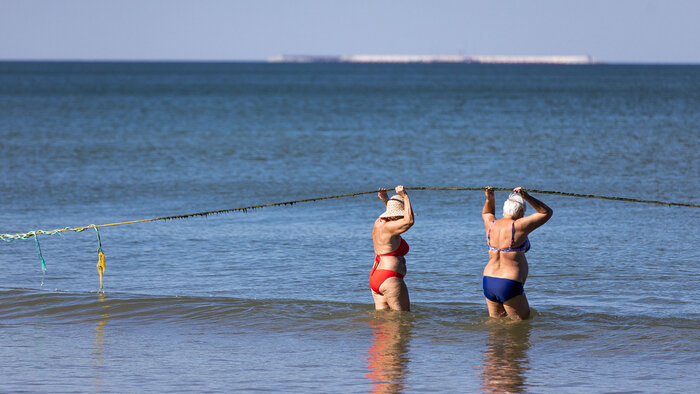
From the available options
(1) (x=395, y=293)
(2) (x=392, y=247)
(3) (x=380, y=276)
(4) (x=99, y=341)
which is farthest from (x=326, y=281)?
(4) (x=99, y=341)

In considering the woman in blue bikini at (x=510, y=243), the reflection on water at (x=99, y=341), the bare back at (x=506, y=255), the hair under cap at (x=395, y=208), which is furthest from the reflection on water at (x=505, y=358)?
the reflection on water at (x=99, y=341)

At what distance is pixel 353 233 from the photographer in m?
15.0

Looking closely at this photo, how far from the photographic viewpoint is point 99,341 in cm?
878

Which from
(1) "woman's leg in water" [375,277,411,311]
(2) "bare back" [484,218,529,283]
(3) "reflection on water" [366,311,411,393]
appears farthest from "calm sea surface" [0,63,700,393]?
(2) "bare back" [484,218,529,283]

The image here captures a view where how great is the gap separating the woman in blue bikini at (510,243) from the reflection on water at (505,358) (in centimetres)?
43

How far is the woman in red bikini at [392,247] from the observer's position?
27.6 feet

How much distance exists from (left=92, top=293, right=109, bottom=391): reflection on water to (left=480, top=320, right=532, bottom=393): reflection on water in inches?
126

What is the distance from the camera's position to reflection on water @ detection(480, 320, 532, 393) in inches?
289

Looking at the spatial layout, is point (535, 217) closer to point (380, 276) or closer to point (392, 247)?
point (392, 247)

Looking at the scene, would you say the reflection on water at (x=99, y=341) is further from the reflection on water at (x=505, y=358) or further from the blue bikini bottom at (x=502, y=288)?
the blue bikini bottom at (x=502, y=288)

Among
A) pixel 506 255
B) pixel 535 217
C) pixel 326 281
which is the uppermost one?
pixel 535 217

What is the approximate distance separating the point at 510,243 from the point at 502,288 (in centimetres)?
49

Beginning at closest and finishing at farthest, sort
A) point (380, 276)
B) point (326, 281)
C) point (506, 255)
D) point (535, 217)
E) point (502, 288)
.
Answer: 1. point (535, 217)
2. point (506, 255)
3. point (502, 288)
4. point (380, 276)
5. point (326, 281)

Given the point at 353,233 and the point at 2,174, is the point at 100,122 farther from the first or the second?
the point at 353,233
